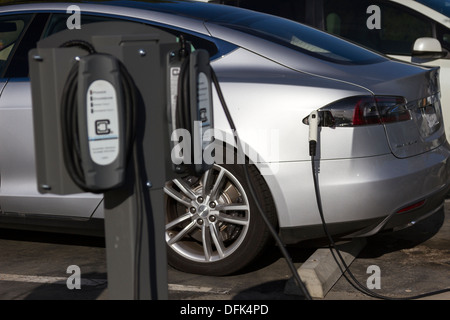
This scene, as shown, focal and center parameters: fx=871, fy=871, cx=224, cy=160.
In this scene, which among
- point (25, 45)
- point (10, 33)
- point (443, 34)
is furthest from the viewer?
point (443, 34)

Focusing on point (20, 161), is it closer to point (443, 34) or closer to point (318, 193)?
point (318, 193)

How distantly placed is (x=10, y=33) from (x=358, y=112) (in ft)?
8.15

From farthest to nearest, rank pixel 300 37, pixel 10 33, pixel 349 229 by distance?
pixel 10 33 < pixel 300 37 < pixel 349 229

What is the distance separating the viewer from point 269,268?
513 centimetres

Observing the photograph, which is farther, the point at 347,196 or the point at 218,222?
the point at 218,222

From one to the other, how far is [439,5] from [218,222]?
372 cm

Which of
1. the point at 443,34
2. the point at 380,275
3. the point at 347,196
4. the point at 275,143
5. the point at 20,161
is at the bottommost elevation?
the point at 380,275

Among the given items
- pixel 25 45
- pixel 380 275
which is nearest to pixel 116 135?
pixel 380 275

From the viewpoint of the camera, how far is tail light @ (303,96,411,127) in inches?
179

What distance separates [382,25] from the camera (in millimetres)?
7574

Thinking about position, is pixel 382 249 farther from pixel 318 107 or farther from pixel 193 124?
pixel 193 124

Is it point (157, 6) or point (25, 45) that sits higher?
point (157, 6)

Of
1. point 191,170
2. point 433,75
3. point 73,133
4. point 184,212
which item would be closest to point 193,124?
point 191,170

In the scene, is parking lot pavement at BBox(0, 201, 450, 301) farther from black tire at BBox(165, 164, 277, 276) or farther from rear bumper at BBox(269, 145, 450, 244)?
rear bumper at BBox(269, 145, 450, 244)
